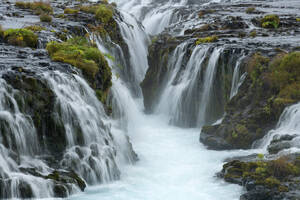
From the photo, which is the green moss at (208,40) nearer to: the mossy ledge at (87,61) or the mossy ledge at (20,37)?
the mossy ledge at (87,61)

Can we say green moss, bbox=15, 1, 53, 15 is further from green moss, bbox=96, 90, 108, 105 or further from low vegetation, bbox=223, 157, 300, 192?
low vegetation, bbox=223, 157, 300, 192

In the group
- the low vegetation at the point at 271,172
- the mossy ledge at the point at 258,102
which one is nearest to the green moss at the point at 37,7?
the mossy ledge at the point at 258,102

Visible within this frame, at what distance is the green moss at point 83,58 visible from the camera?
1758 cm

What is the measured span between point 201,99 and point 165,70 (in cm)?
484

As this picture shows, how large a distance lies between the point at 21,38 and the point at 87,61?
4.14 metres

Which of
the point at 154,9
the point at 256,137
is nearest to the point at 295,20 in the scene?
the point at 256,137

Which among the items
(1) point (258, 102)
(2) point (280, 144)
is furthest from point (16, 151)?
(1) point (258, 102)

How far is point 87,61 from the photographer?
17.8m

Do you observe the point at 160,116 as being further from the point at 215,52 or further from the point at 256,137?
the point at 256,137

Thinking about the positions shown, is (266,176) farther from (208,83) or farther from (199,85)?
(199,85)

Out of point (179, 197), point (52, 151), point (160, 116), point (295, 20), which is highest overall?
point (295, 20)

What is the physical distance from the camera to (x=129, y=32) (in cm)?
3284

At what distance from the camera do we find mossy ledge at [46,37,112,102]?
57.6 ft

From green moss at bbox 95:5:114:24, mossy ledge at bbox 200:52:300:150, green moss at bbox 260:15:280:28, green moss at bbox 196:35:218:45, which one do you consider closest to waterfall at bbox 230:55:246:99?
mossy ledge at bbox 200:52:300:150
